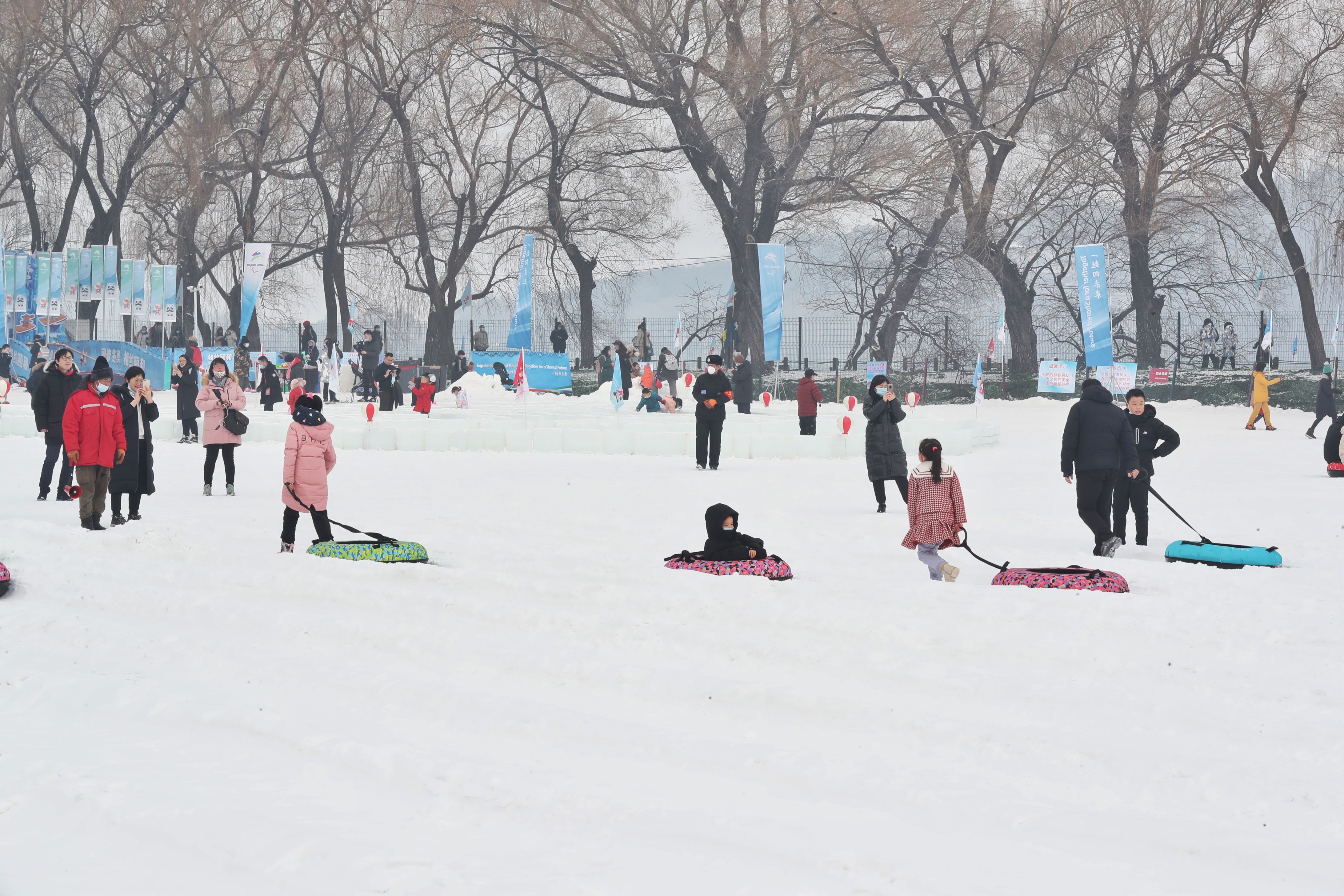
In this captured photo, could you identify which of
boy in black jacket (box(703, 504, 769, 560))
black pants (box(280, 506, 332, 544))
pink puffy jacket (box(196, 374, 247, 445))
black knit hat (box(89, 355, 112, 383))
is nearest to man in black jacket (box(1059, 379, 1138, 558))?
boy in black jacket (box(703, 504, 769, 560))

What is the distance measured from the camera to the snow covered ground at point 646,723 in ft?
15.0

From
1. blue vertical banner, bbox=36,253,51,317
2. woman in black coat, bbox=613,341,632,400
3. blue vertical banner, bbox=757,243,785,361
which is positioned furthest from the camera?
blue vertical banner, bbox=36,253,51,317

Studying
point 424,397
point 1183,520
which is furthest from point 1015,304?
point 1183,520

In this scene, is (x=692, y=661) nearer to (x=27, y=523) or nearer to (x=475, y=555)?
(x=475, y=555)

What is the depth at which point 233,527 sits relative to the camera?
37.0 ft

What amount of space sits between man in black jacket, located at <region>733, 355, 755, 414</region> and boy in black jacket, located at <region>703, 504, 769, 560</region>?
15472 mm

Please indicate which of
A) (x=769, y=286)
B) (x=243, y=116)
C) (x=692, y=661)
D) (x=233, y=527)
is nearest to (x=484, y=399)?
(x=769, y=286)

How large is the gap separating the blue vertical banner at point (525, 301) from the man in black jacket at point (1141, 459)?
26.6 metres

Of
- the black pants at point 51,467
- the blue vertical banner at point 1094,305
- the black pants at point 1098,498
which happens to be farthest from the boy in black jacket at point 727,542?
the blue vertical banner at point 1094,305

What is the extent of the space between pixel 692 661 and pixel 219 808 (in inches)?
108

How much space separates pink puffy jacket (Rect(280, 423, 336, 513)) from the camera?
9.99 metres

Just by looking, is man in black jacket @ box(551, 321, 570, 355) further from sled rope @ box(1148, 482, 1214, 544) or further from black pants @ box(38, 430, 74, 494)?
sled rope @ box(1148, 482, 1214, 544)

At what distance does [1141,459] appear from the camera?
11.3m

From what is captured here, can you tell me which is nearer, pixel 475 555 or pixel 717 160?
pixel 475 555
